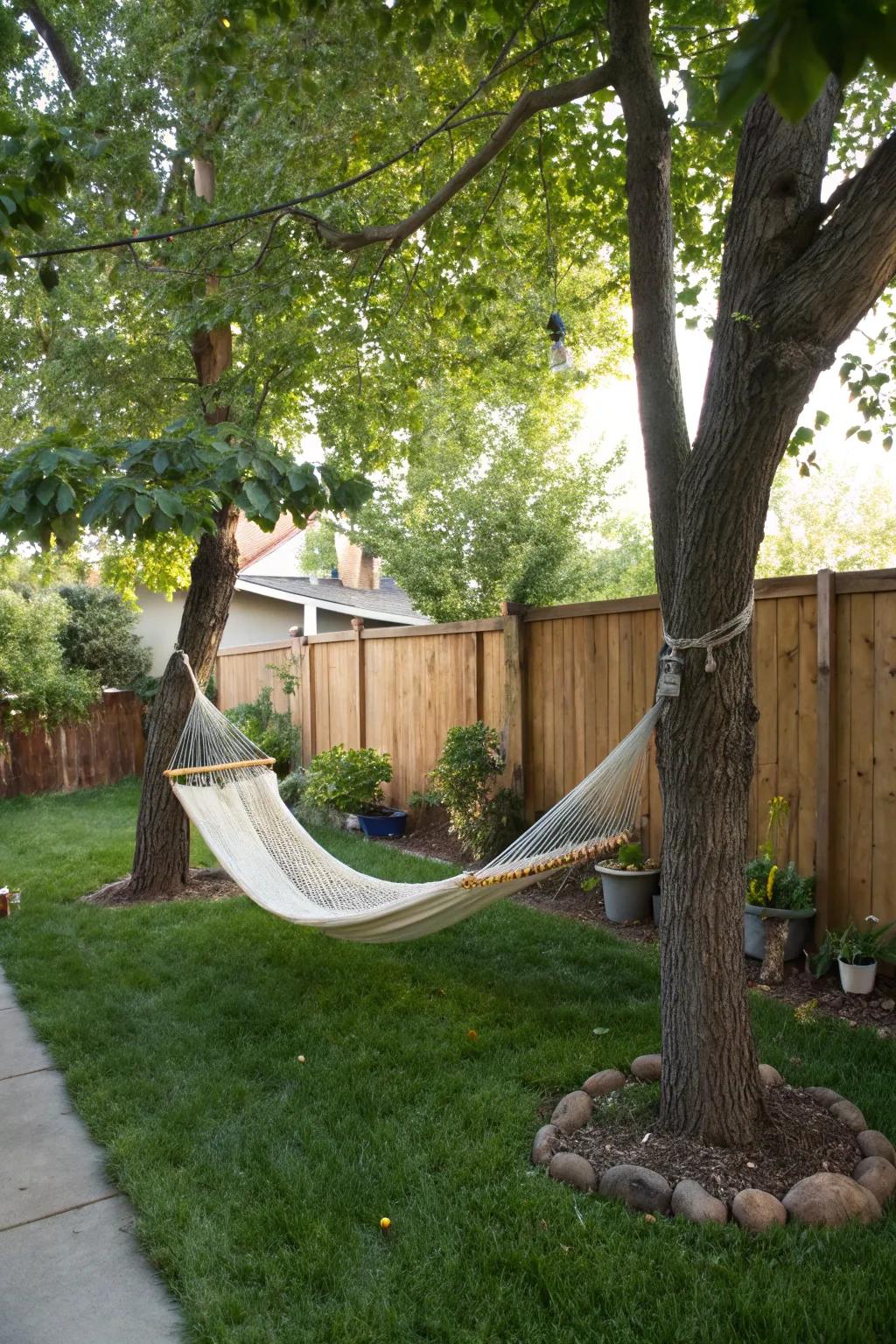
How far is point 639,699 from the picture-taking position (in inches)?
165

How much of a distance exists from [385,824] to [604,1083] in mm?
3657

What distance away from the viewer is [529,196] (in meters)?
3.71

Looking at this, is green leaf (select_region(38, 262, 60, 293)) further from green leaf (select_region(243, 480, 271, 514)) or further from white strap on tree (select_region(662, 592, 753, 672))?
white strap on tree (select_region(662, 592, 753, 672))

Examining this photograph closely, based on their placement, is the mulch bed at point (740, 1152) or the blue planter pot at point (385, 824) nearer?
the mulch bed at point (740, 1152)

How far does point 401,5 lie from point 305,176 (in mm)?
1179

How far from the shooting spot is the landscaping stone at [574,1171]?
1955 millimetres

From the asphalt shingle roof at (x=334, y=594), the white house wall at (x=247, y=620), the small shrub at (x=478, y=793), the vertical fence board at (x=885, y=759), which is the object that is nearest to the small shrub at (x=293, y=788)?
the small shrub at (x=478, y=793)

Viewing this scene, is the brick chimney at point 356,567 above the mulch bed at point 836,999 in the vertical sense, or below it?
above

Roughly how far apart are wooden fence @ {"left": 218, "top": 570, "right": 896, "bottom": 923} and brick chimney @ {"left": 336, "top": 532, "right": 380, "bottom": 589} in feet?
28.6

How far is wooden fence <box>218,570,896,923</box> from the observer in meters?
3.22

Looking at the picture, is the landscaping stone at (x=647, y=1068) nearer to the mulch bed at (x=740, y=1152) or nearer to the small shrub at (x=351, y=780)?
the mulch bed at (x=740, y=1152)

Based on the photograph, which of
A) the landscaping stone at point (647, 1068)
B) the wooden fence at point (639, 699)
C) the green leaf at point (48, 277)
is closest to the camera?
the landscaping stone at point (647, 1068)

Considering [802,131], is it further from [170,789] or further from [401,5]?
[170,789]

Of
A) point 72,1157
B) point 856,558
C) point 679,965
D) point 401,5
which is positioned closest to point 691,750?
point 679,965
